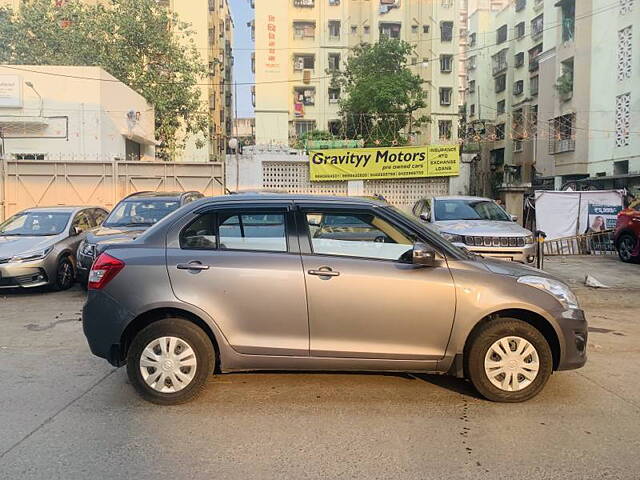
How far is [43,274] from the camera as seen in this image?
9.22 m

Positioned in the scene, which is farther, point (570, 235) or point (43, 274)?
point (570, 235)

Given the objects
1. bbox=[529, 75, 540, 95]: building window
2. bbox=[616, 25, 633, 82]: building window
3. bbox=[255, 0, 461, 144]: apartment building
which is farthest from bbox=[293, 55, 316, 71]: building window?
bbox=[616, 25, 633, 82]: building window

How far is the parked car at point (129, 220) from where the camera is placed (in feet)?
29.3

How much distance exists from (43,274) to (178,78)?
22.3 m

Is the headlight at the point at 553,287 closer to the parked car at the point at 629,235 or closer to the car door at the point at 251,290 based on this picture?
the car door at the point at 251,290

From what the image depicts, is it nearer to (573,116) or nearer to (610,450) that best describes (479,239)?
(610,450)

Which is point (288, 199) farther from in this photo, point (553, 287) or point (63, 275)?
point (63, 275)

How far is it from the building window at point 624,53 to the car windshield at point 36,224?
24332 mm

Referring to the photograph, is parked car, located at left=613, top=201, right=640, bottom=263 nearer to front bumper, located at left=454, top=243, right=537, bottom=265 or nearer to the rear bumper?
front bumper, located at left=454, top=243, right=537, bottom=265

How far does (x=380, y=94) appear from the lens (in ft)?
109

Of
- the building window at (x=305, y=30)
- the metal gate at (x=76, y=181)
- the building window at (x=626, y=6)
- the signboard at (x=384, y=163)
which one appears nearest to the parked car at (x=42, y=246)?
the metal gate at (x=76, y=181)

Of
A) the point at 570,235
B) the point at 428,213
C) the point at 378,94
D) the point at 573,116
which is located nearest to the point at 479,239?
the point at 428,213

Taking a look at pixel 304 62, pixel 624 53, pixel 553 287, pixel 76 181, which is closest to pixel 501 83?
pixel 304 62

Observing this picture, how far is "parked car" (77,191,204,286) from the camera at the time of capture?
8930 mm
